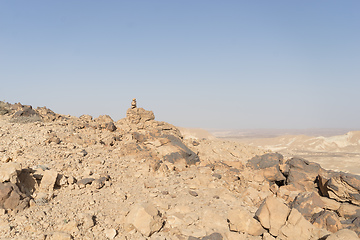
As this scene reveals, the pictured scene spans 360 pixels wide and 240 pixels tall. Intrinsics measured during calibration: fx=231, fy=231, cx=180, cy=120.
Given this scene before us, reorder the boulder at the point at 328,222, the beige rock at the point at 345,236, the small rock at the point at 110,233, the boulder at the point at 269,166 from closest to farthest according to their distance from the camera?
the beige rock at the point at 345,236 < the small rock at the point at 110,233 < the boulder at the point at 328,222 < the boulder at the point at 269,166

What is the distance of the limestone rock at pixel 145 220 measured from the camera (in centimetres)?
641

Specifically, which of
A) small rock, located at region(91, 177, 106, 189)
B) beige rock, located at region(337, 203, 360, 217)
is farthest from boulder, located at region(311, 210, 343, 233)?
small rock, located at region(91, 177, 106, 189)

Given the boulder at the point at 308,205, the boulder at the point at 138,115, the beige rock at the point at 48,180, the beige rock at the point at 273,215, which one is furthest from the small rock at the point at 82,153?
the boulder at the point at 308,205

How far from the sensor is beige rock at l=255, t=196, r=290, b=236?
21.3ft

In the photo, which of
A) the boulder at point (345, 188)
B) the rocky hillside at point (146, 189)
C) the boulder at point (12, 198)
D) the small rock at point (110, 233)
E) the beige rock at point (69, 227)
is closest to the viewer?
the beige rock at point (69, 227)

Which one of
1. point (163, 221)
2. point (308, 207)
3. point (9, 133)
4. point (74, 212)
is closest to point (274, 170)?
point (308, 207)

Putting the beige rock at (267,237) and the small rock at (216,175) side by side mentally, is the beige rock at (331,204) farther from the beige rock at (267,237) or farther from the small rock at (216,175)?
the small rock at (216,175)

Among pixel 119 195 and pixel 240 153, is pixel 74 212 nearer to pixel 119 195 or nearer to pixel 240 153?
pixel 119 195

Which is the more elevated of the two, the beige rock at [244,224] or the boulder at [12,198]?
the boulder at [12,198]

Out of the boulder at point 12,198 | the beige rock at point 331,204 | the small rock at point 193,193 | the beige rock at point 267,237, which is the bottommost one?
the beige rock at point 331,204

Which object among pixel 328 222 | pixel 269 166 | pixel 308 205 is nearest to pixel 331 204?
pixel 308 205

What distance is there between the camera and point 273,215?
6.57 metres

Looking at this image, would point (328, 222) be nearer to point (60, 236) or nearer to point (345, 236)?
point (345, 236)

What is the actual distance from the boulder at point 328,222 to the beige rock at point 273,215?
1.51 metres
